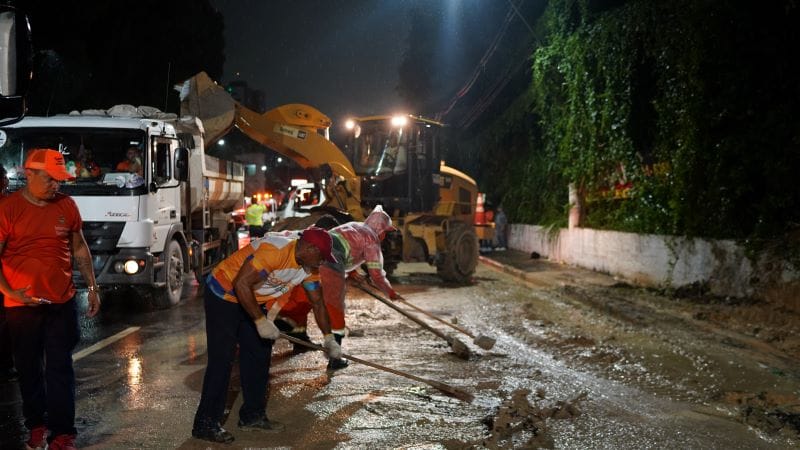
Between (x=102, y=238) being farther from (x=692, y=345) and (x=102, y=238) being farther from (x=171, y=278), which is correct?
(x=692, y=345)

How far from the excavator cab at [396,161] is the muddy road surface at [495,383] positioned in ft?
13.2

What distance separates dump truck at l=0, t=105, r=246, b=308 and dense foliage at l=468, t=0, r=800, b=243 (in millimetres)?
8280

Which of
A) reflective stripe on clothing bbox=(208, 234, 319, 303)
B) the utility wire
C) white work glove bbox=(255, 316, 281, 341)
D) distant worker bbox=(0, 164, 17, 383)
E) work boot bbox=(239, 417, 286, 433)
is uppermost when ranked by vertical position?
the utility wire

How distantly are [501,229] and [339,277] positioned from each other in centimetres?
2031

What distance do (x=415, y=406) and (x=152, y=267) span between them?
5304 mm

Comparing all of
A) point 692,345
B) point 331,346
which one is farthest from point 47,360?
point 692,345

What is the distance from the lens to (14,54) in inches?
167

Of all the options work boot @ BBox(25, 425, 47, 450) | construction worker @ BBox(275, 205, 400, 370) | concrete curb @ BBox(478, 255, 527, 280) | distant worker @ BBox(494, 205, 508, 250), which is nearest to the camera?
work boot @ BBox(25, 425, 47, 450)

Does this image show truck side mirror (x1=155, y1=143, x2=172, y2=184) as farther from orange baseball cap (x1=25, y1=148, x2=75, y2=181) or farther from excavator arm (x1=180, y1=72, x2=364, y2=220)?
orange baseball cap (x1=25, y1=148, x2=75, y2=181)

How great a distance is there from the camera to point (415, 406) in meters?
6.11

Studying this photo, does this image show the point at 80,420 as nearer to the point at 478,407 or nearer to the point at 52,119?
the point at 478,407

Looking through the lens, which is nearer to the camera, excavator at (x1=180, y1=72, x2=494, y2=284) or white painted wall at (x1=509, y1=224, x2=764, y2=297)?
white painted wall at (x1=509, y1=224, x2=764, y2=297)

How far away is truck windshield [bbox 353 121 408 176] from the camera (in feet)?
50.7

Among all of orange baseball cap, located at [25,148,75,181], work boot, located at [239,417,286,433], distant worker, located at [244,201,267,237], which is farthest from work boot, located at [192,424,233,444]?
distant worker, located at [244,201,267,237]
